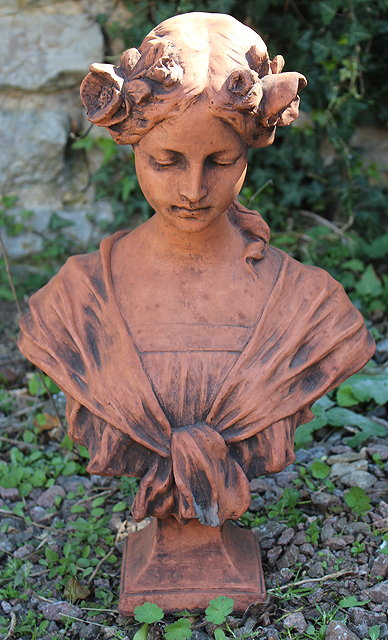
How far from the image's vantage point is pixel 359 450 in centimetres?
378

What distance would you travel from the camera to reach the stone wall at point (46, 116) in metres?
4.80

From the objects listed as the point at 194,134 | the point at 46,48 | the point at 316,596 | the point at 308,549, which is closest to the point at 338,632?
the point at 316,596

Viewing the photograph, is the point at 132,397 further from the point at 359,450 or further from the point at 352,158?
the point at 352,158

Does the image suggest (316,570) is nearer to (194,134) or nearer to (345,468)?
(345,468)

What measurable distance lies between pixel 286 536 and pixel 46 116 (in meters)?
2.84

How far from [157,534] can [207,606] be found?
28 cm

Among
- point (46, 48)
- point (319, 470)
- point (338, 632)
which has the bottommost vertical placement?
point (319, 470)

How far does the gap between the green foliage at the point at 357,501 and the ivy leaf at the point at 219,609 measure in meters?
0.71

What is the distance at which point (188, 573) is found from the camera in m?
2.93

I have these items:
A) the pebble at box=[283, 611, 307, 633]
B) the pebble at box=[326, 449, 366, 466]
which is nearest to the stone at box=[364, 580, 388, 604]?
the pebble at box=[283, 611, 307, 633]

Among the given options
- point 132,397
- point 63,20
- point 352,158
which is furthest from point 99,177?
point 132,397

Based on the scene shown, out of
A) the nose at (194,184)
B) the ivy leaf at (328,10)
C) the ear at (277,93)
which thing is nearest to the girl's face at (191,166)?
the nose at (194,184)

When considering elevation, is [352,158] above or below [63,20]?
below

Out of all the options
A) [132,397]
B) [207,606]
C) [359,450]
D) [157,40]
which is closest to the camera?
[157,40]
